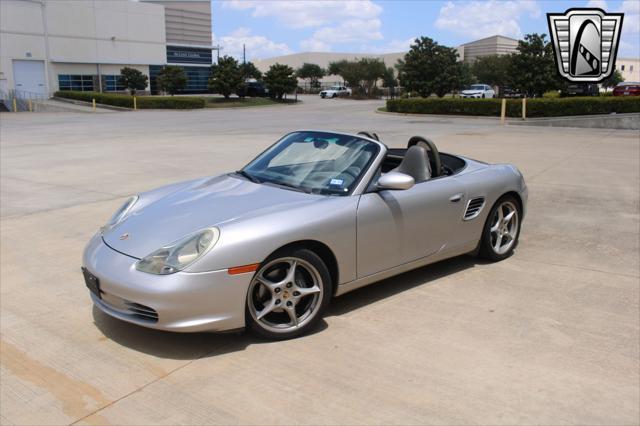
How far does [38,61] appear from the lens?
50438mm

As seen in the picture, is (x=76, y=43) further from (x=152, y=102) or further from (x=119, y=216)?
(x=119, y=216)

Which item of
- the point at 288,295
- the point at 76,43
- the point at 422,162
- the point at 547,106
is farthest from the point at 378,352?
the point at 76,43

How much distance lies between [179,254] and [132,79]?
5612cm

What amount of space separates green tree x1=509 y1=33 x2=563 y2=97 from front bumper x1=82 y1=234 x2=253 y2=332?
34143 mm

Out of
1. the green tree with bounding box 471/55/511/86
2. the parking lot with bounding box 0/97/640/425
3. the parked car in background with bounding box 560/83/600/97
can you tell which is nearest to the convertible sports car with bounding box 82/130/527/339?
the parking lot with bounding box 0/97/640/425

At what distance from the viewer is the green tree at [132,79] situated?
55.1 metres

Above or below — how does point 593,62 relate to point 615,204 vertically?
above

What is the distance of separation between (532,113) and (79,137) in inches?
778

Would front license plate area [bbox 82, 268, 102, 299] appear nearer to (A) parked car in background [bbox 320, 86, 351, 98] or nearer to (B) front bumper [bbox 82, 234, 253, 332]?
(B) front bumper [bbox 82, 234, 253, 332]

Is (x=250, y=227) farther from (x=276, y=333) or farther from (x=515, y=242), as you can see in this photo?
(x=515, y=242)

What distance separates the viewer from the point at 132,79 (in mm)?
55312

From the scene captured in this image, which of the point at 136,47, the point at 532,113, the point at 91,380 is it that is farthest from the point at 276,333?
the point at 136,47

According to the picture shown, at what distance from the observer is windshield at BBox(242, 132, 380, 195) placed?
4273 mm

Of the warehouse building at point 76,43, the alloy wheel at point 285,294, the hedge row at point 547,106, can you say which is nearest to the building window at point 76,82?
the warehouse building at point 76,43
